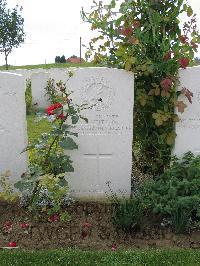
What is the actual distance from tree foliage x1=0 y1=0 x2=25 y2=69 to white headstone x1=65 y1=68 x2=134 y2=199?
18453 mm

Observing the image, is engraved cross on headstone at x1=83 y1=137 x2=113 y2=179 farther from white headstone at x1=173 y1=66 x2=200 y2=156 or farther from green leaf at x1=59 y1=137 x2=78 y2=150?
white headstone at x1=173 y1=66 x2=200 y2=156

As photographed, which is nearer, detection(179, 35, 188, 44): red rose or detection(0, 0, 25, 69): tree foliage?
detection(179, 35, 188, 44): red rose

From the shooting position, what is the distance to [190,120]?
5078 mm

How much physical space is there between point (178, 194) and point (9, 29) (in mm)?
19970

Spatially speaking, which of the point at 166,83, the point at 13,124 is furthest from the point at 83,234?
the point at 166,83

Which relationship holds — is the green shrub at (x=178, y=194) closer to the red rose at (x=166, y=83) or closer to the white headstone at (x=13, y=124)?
the red rose at (x=166, y=83)

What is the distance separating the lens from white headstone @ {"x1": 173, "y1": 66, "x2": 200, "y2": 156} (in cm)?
494

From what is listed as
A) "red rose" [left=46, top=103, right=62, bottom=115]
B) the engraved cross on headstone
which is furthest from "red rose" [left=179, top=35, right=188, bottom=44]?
"red rose" [left=46, top=103, right=62, bottom=115]

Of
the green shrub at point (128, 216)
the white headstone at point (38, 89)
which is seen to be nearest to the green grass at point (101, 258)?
the green shrub at point (128, 216)

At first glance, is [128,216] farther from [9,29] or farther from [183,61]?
[9,29]

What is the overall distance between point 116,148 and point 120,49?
1.12 metres

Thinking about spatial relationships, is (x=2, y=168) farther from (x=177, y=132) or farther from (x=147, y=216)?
(x=177, y=132)

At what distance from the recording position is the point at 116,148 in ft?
16.6

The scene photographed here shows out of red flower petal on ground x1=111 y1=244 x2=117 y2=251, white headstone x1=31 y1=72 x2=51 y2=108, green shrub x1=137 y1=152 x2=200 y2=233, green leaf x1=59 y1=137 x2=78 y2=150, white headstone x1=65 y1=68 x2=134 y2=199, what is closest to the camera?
red flower petal on ground x1=111 y1=244 x2=117 y2=251
